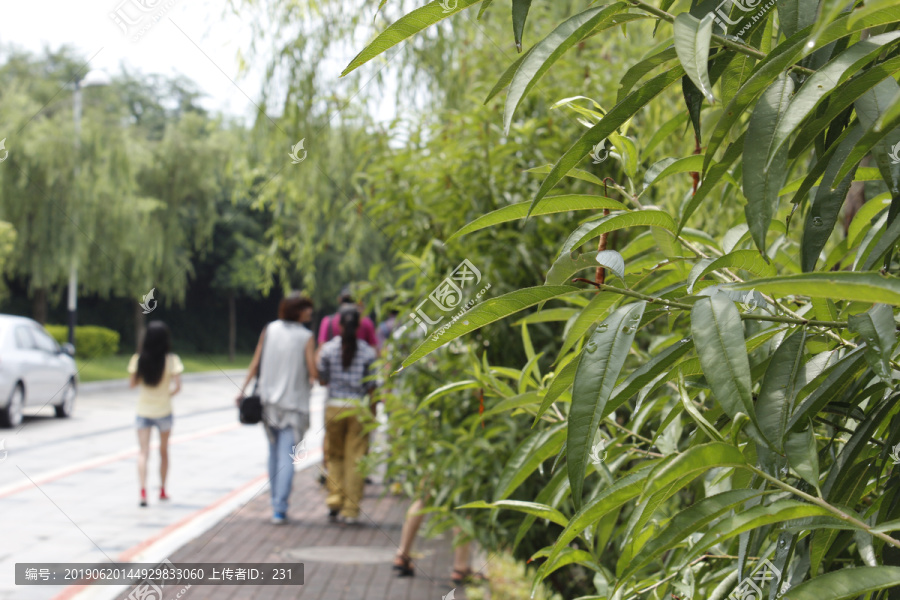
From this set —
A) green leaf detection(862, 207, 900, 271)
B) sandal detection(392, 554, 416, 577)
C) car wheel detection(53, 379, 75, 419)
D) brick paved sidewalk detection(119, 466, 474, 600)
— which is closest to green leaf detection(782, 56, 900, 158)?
green leaf detection(862, 207, 900, 271)

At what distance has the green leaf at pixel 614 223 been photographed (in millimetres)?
884

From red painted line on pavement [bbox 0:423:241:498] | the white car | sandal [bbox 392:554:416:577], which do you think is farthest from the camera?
the white car

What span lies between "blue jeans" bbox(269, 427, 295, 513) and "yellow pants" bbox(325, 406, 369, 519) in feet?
1.45

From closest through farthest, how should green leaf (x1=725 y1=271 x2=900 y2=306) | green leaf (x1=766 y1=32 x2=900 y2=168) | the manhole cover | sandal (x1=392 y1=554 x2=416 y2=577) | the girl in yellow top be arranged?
green leaf (x1=725 y1=271 x2=900 y2=306)
green leaf (x1=766 y1=32 x2=900 y2=168)
sandal (x1=392 y1=554 x2=416 y2=577)
the manhole cover
the girl in yellow top

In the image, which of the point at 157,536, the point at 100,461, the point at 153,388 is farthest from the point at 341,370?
the point at 100,461

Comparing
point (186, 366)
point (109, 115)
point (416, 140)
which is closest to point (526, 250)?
point (416, 140)

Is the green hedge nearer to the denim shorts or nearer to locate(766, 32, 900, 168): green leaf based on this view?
the denim shorts

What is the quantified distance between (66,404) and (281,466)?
914cm

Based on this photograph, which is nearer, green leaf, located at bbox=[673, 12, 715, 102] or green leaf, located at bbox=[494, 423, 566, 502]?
green leaf, located at bbox=[673, 12, 715, 102]

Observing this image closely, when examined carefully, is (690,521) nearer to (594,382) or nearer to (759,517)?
(759,517)

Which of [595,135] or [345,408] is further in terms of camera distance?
[345,408]

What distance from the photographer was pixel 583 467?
792 mm

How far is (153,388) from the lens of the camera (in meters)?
7.63

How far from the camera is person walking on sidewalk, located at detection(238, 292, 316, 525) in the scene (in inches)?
276
